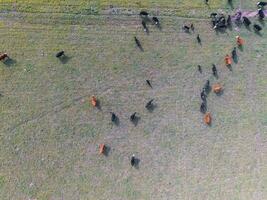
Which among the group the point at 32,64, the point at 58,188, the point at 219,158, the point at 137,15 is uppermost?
the point at 137,15

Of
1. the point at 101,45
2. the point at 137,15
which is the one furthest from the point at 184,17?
the point at 101,45

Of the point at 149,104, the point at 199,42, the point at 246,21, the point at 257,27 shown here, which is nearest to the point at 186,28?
the point at 199,42

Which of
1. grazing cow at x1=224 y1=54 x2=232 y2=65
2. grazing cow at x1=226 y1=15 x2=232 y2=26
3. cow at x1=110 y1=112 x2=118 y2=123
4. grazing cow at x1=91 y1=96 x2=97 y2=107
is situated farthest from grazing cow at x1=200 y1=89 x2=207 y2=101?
grazing cow at x1=91 y1=96 x2=97 y2=107

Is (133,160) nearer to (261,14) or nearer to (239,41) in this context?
(239,41)

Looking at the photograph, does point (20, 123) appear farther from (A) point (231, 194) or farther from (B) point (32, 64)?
(A) point (231, 194)

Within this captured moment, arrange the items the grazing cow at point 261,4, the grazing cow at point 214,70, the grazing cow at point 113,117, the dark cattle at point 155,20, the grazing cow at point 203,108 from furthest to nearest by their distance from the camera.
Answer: the grazing cow at point 261,4
the dark cattle at point 155,20
the grazing cow at point 214,70
the grazing cow at point 203,108
the grazing cow at point 113,117

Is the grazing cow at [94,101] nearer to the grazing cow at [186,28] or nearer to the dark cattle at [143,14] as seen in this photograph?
the dark cattle at [143,14]

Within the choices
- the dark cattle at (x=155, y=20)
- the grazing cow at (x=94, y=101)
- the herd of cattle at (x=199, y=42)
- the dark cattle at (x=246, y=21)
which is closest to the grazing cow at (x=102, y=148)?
the herd of cattle at (x=199, y=42)

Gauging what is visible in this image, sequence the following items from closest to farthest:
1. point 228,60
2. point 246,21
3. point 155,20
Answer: point 228,60 < point 155,20 < point 246,21
